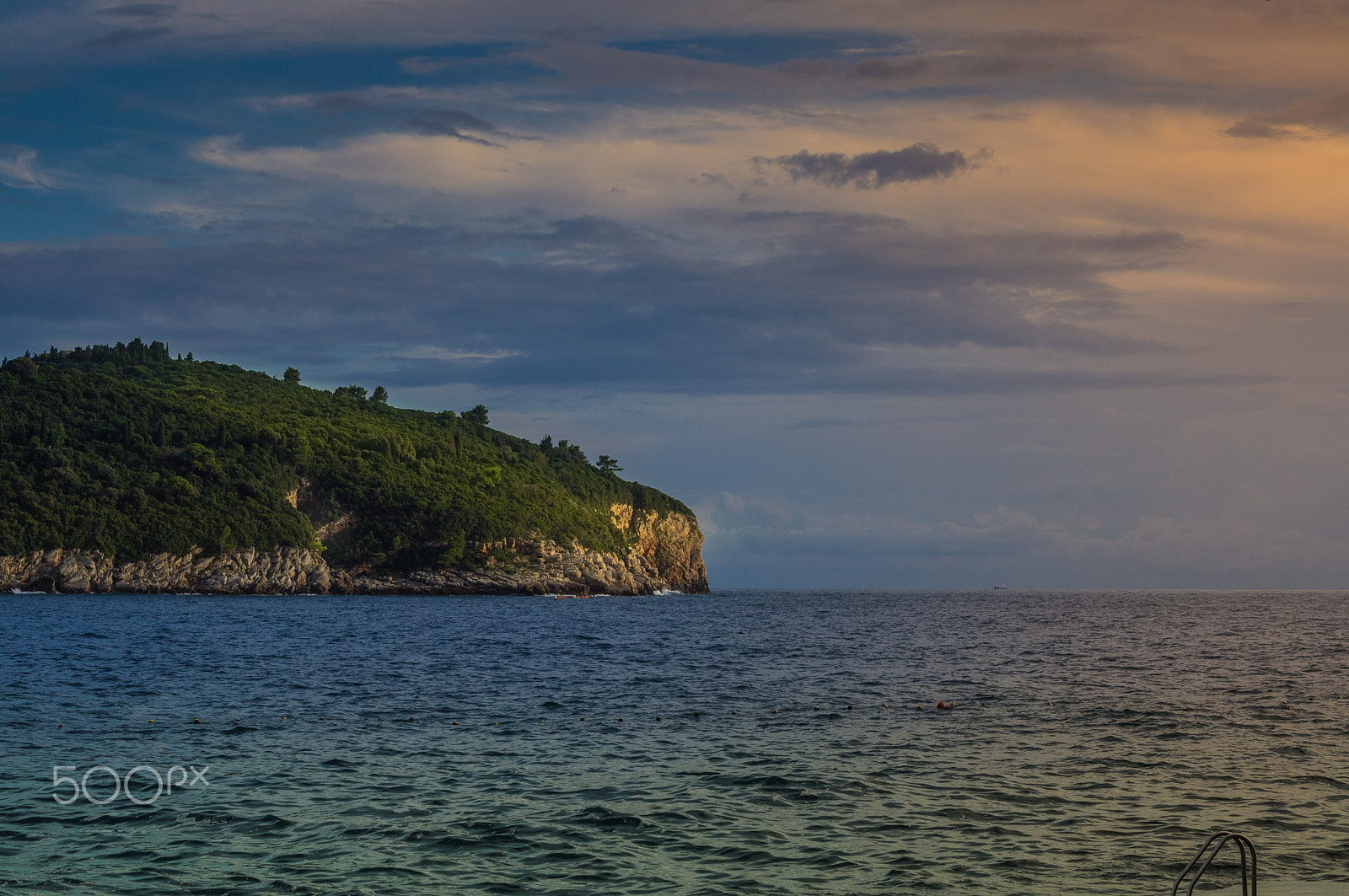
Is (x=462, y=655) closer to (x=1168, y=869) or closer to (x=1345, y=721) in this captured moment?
(x=1345, y=721)

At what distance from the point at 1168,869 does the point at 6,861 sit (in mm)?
18803

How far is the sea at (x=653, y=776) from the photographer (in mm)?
16250

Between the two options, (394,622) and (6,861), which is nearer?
(6,861)

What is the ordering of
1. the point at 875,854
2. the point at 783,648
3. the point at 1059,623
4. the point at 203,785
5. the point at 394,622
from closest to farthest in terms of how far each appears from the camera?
the point at 875,854
the point at 203,785
the point at 783,648
the point at 394,622
the point at 1059,623

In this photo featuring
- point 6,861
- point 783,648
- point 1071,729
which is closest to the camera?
point 6,861

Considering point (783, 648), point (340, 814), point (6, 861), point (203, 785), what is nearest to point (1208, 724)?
point (340, 814)

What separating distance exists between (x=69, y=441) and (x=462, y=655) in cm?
16880

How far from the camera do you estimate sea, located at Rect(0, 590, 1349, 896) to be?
16250mm

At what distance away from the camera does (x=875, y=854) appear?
1717cm


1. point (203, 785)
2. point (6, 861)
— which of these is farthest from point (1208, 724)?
point (6, 861)

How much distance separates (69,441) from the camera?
189 metres

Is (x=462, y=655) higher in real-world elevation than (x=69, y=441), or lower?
lower

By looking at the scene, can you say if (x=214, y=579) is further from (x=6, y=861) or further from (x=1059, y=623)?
(x=6, y=861)

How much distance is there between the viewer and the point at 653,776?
23.3 meters
